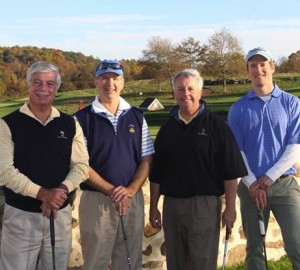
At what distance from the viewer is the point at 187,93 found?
3451mm

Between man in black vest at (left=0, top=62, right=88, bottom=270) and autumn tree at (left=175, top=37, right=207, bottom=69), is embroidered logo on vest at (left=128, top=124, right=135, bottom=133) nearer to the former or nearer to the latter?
man in black vest at (left=0, top=62, right=88, bottom=270)

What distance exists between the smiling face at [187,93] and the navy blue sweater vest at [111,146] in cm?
42

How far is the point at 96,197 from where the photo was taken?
348cm

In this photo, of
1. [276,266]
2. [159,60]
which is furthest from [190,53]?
[276,266]

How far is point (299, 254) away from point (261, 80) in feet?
4.65

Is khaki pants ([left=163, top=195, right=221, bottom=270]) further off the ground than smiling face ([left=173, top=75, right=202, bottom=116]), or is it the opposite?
smiling face ([left=173, top=75, right=202, bottom=116])

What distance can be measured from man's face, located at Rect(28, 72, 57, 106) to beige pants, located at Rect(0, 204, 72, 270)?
2.47ft

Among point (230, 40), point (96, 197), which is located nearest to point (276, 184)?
point (96, 197)

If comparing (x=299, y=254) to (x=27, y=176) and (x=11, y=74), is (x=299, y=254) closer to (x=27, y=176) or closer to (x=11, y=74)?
(x=27, y=176)

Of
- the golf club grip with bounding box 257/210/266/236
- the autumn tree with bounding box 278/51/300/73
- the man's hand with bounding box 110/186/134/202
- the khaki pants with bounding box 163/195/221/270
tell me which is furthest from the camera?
the autumn tree with bounding box 278/51/300/73

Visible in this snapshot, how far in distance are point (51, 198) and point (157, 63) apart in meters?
57.1

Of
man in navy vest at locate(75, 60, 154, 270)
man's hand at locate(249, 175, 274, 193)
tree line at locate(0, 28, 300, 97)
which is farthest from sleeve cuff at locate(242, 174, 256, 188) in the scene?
tree line at locate(0, 28, 300, 97)

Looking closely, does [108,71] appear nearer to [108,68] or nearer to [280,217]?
[108,68]

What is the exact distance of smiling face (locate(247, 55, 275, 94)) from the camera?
3.79 metres
